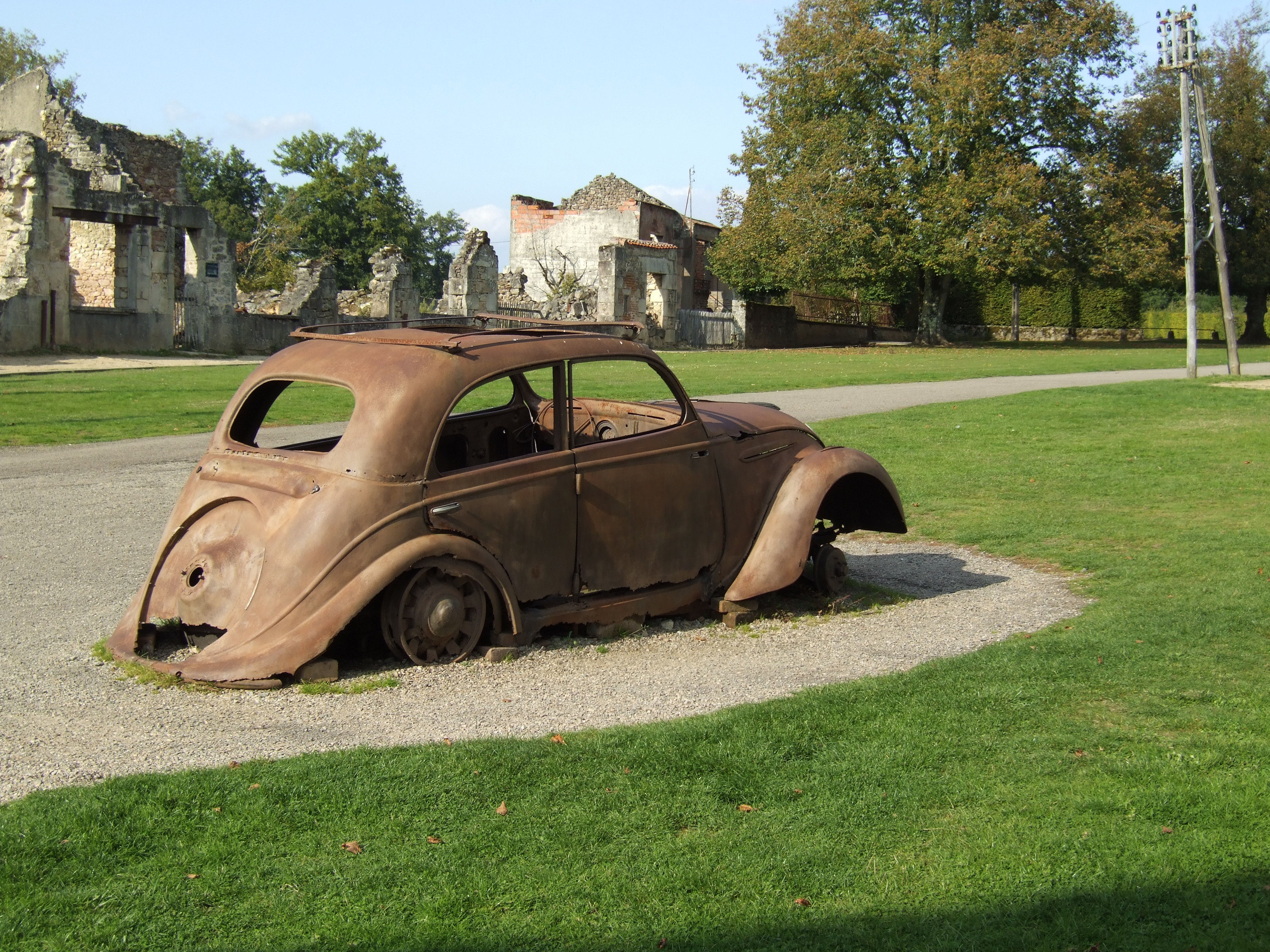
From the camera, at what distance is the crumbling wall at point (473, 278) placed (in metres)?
40.1

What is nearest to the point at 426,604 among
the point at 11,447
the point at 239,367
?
the point at 11,447

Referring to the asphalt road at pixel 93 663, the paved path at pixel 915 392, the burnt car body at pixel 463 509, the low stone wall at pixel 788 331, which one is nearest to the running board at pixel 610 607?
the burnt car body at pixel 463 509

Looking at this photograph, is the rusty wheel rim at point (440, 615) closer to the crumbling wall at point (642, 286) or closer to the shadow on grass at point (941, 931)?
the shadow on grass at point (941, 931)

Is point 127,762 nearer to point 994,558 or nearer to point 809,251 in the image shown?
point 994,558

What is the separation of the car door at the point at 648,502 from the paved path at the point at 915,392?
852 cm

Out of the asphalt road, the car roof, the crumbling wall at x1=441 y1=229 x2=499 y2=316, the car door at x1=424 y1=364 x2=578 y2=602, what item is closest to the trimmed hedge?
the crumbling wall at x1=441 y1=229 x2=499 y2=316

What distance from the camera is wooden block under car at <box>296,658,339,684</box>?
519 centimetres

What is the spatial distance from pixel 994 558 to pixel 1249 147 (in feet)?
162

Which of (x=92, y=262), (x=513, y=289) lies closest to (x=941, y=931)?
(x=92, y=262)

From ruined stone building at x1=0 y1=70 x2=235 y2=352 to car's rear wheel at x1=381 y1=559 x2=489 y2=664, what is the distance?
1037 inches

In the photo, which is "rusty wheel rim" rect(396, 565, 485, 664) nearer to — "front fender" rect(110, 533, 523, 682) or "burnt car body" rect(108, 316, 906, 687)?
"burnt car body" rect(108, 316, 906, 687)

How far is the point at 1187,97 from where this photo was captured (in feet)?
78.2

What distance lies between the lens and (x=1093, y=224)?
4128 cm

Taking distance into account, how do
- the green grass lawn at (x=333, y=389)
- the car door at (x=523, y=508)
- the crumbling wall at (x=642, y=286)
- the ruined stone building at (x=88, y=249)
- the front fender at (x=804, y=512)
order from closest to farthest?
the car door at (x=523, y=508), the front fender at (x=804, y=512), the green grass lawn at (x=333, y=389), the ruined stone building at (x=88, y=249), the crumbling wall at (x=642, y=286)
